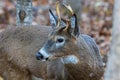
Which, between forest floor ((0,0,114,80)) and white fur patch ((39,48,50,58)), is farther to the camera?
forest floor ((0,0,114,80))

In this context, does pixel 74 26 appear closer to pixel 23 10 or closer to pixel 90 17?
pixel 23 10

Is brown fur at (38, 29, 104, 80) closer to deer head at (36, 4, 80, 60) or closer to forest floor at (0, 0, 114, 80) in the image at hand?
deer head at (36, 4, 80, 60)

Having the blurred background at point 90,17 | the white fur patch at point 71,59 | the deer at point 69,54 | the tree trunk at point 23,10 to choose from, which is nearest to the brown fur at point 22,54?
the deer at point 69,54

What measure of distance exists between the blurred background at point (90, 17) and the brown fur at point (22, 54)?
3.55 m

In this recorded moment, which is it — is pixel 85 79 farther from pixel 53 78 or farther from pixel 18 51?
pixel 18 51

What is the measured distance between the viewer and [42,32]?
264 inches

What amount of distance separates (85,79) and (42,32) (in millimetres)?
1125

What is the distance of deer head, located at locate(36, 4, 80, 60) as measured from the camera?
5.81 m

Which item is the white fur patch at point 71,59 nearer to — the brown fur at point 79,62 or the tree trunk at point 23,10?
the brown fur at point 79,62

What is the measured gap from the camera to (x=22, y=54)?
6.80 metres

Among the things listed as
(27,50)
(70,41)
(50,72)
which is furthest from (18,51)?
(70,41)

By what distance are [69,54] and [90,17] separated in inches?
347

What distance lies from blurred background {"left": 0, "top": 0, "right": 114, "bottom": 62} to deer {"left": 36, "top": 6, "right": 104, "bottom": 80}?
3.82 m

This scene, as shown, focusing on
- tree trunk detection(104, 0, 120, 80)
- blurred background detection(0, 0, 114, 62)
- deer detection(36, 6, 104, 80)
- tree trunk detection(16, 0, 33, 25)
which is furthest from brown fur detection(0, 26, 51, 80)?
tree trunk detection(104, 0, 120, 80)
